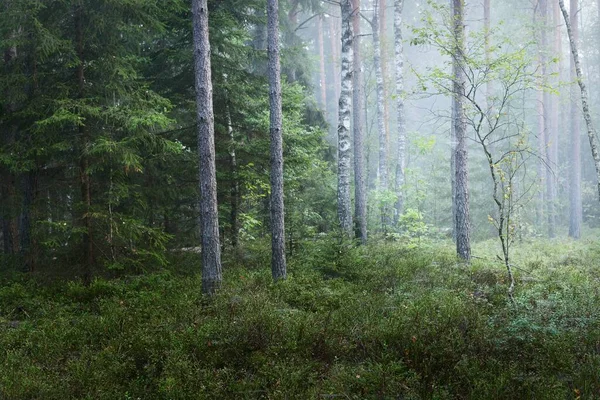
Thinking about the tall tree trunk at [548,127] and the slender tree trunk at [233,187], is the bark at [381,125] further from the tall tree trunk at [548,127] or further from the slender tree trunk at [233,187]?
the slender tree trunk at [233,187]

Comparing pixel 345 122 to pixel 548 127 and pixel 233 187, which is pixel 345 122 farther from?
pixel 548 127

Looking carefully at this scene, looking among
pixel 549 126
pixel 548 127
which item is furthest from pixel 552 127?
pixel 548 127

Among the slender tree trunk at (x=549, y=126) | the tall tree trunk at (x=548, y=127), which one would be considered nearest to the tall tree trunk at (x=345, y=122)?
A: the tall tree trunk at (x=548, y=127)

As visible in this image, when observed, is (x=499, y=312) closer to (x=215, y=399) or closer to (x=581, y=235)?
(x=215, y=399)

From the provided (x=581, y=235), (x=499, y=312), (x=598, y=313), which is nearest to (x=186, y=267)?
(x=499, y=312)

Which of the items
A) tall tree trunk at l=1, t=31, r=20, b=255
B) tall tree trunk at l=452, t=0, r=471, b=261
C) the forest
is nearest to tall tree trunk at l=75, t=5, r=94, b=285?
the forest

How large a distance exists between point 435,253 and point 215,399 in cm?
1101

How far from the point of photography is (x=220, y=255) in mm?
11695

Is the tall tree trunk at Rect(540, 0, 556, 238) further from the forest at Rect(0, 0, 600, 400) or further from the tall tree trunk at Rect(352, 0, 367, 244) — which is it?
the tall tree trunk at Rect(352, 0, 367, 244)

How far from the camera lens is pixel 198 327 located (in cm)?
771

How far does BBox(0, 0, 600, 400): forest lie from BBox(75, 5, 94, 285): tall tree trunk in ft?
0.18

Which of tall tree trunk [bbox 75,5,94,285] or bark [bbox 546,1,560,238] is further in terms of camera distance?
bark [bbox 546,1,560,238]

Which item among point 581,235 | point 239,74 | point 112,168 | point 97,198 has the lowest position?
point 581,235

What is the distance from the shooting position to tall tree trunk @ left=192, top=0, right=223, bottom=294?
977cm
